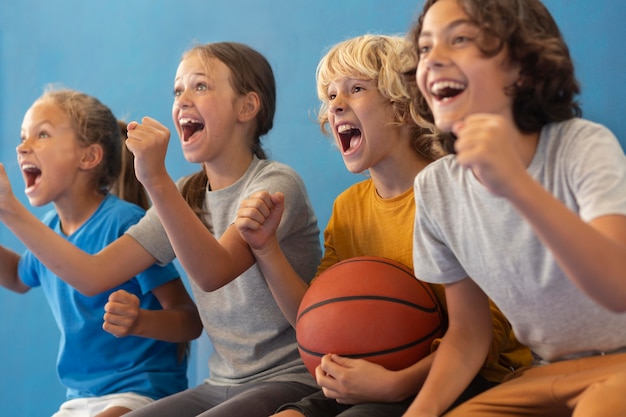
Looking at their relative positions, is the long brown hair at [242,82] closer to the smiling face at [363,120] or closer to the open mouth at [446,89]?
the smiling face at [363,120]

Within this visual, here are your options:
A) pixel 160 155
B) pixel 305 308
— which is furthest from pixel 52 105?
pixel 305 308

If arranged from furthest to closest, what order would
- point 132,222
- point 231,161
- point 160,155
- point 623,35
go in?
point 132,222 → point 231,161 → point 623,35 → point 160,155

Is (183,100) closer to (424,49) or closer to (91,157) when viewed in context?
(91,157)

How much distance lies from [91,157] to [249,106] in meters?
0.45

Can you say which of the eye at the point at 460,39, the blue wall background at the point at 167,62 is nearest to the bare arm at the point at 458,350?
the eye at the point at 460,39

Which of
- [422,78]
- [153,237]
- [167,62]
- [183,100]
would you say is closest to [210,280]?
Answer: [153,237]

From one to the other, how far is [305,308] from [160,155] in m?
0.37

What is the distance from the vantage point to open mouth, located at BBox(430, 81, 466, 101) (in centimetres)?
113

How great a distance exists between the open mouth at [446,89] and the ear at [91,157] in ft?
3.44

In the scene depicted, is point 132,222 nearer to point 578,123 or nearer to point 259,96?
point 259,96

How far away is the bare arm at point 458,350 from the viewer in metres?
1.18

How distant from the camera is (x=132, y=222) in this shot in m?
1.88

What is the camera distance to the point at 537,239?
1.13 m

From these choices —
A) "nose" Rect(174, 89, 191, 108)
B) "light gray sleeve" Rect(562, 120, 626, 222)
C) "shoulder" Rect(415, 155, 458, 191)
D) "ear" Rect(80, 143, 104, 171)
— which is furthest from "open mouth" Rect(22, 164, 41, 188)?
"light gray sleeve" Rect(562, 120, 626, 222)
